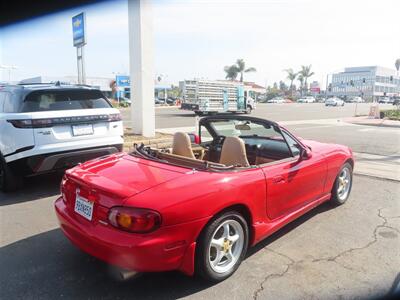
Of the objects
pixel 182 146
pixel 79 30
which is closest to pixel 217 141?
pixel 182 146

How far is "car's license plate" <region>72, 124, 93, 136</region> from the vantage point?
17.6 ft

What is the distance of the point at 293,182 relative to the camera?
3.71 m

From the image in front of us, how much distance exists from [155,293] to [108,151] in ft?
11.2

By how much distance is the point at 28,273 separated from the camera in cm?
304

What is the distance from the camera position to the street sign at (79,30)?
1142cm

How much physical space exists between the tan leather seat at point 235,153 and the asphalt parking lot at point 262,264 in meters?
0.93

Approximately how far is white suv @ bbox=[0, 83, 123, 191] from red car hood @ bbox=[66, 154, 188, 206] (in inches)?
74.8

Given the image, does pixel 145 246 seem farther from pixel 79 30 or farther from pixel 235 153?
pixel 79 30

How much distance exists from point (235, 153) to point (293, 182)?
30.0 inches

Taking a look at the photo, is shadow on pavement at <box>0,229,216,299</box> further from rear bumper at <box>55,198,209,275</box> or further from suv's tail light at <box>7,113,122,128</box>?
suv's tail light at <box>7,113,122,128</box>

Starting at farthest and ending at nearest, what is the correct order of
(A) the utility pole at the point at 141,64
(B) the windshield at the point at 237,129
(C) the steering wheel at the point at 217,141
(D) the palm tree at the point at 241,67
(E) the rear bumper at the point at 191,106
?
1. (D) the palm tree at the point at 241,67
2. (E) the rear bumper at the point at 191,106
3. (A) the utility pole at the point at 141,64
4. (C) the steering wheel at the point at 217,141
5. (B) the windshield at the point at 237,129

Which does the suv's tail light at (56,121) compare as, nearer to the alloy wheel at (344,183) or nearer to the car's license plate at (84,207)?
the car's license plate at (84,207)

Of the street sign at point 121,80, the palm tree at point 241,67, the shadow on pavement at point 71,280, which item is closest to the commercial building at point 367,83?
the palm tree at point 241,67

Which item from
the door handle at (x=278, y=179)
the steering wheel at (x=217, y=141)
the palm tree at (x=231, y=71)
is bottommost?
the door handle at (x=278, y=179)
